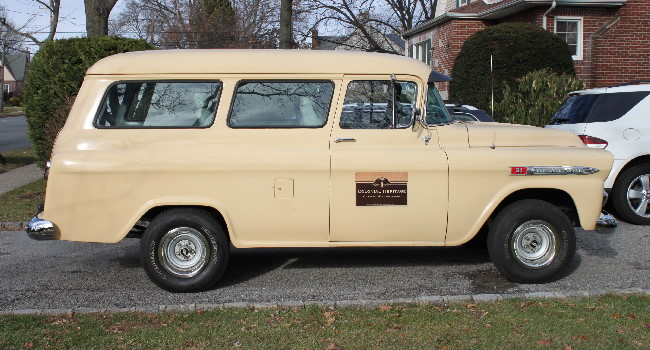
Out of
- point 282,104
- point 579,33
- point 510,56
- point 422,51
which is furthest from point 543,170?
point 422,51

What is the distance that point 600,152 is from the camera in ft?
21.6

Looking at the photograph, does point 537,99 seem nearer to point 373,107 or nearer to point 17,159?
point 373,107

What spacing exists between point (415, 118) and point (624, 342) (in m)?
2.58

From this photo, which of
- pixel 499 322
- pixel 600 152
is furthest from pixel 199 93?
pixel 600 152

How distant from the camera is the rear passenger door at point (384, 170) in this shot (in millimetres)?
6383

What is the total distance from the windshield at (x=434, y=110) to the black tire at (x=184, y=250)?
7.11 ft

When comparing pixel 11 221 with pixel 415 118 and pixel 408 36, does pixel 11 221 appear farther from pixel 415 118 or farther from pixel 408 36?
pixel 408 36

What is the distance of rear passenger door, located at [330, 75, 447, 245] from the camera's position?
638cm

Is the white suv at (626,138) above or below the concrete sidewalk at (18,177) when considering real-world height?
above

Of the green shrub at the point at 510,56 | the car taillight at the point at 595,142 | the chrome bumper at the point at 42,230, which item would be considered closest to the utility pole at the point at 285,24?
the green shrub at the point at 510,56

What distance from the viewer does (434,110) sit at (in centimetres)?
678

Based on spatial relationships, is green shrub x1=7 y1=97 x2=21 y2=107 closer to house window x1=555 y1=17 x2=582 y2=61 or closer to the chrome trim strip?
house window x1=555 y1=17 x2=582 y2=61

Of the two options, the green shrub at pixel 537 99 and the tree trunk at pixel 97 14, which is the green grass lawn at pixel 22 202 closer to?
the tree trunk at pixel 97 14

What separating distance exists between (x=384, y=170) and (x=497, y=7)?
1655 centimetres
